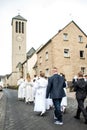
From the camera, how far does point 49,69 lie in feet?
150

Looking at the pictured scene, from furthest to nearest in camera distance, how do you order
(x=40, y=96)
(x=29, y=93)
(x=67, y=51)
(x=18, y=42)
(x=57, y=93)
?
(x=18, y=42), (x=67, y=51), (x=29, y=93), (x=40, y=96), (x=57, y=93)

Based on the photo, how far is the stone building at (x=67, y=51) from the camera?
44844 mm

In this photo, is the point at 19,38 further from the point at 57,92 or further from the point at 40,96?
the point at 57,92

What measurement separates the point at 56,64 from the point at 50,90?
34.4 m

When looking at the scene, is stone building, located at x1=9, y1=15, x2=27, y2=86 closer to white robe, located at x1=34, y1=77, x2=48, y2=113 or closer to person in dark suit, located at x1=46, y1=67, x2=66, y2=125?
white robe, located at x1=34, y1=77, x2=48, y2=113

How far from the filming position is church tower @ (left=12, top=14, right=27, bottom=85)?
97.6 meters

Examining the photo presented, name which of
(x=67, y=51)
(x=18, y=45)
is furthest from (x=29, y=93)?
(x=18, y=45)

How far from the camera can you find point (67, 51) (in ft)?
151

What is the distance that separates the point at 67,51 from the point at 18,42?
181ft

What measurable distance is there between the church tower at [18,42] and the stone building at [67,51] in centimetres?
5020

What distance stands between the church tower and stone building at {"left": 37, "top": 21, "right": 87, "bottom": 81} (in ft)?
165

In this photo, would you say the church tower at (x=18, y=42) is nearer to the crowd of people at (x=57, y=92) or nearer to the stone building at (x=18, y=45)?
the stone building at (x=18, y=45)

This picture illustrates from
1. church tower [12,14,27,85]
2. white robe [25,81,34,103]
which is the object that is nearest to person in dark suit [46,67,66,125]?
white robe [25,81,34,103]

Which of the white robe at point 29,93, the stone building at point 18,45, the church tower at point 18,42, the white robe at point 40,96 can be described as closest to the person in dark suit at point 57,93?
the white robe at point 40,96
